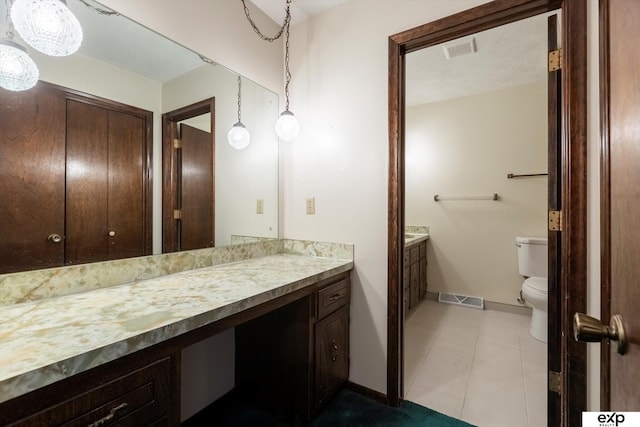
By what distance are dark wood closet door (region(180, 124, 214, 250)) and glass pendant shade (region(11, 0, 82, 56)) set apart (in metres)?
0.56

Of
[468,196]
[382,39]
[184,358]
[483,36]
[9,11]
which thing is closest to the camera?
[9,11]

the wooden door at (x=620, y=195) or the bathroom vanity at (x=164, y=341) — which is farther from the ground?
the wooden door at (x=620, y=195)

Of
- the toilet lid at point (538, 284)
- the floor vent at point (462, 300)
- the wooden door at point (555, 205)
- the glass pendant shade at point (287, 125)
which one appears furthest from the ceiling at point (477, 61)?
the floor vent at point (462, 300)

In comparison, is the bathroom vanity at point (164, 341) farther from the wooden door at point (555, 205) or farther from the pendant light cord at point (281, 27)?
the pendant light cord at point (281, 27)

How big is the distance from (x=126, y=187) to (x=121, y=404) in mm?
→ 887

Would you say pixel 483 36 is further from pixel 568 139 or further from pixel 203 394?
pixel 203 394

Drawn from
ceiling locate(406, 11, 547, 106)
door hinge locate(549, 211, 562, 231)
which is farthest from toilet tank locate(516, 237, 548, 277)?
door hinge locate(549, 211, 562, 231)

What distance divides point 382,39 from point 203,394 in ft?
7.36

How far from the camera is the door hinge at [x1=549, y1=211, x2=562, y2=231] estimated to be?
1.22 meters

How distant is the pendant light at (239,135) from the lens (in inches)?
69.4

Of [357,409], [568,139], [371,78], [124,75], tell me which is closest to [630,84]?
[568,139]

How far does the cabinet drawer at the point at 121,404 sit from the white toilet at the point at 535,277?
267cm

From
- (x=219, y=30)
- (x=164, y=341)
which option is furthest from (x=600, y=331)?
(x=219, y=30)

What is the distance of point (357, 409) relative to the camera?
1.56 meters
